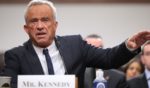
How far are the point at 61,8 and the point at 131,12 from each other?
96 centimetres

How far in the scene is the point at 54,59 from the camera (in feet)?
7.35

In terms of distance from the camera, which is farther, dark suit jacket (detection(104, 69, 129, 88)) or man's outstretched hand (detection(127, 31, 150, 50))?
dark suit jacket (detection(104, 69, 129, 88))

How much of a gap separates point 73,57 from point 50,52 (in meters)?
0.14

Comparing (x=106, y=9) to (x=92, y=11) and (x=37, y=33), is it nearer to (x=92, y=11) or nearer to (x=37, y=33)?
(x=92, y=11)

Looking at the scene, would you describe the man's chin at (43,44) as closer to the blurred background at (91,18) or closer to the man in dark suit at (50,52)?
the man in dark suit at (50,52)

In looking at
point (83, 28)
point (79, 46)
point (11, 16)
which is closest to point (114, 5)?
point (83, 28)

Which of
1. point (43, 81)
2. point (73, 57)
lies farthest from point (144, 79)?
point (43, 81)

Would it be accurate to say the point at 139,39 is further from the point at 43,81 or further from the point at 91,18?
the point at 91,18

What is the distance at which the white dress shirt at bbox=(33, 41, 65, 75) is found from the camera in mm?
2207

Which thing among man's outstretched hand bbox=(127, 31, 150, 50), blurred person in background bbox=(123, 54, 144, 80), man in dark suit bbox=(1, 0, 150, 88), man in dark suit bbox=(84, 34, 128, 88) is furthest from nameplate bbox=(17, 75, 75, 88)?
blurred person in background bbox=(123, 54, 144, 80)

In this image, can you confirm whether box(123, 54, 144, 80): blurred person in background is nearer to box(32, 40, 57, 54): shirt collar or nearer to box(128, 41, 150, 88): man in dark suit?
box(128, 41, 150, 88): man in dark suit

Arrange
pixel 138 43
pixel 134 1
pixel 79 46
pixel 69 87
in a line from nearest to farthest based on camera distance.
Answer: pixel 69 87
pixel 138 43
pixel 79 46
pixel 134 1

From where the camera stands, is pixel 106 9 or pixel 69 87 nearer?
pixel 69 87

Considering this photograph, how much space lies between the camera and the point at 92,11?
18.2 ft
